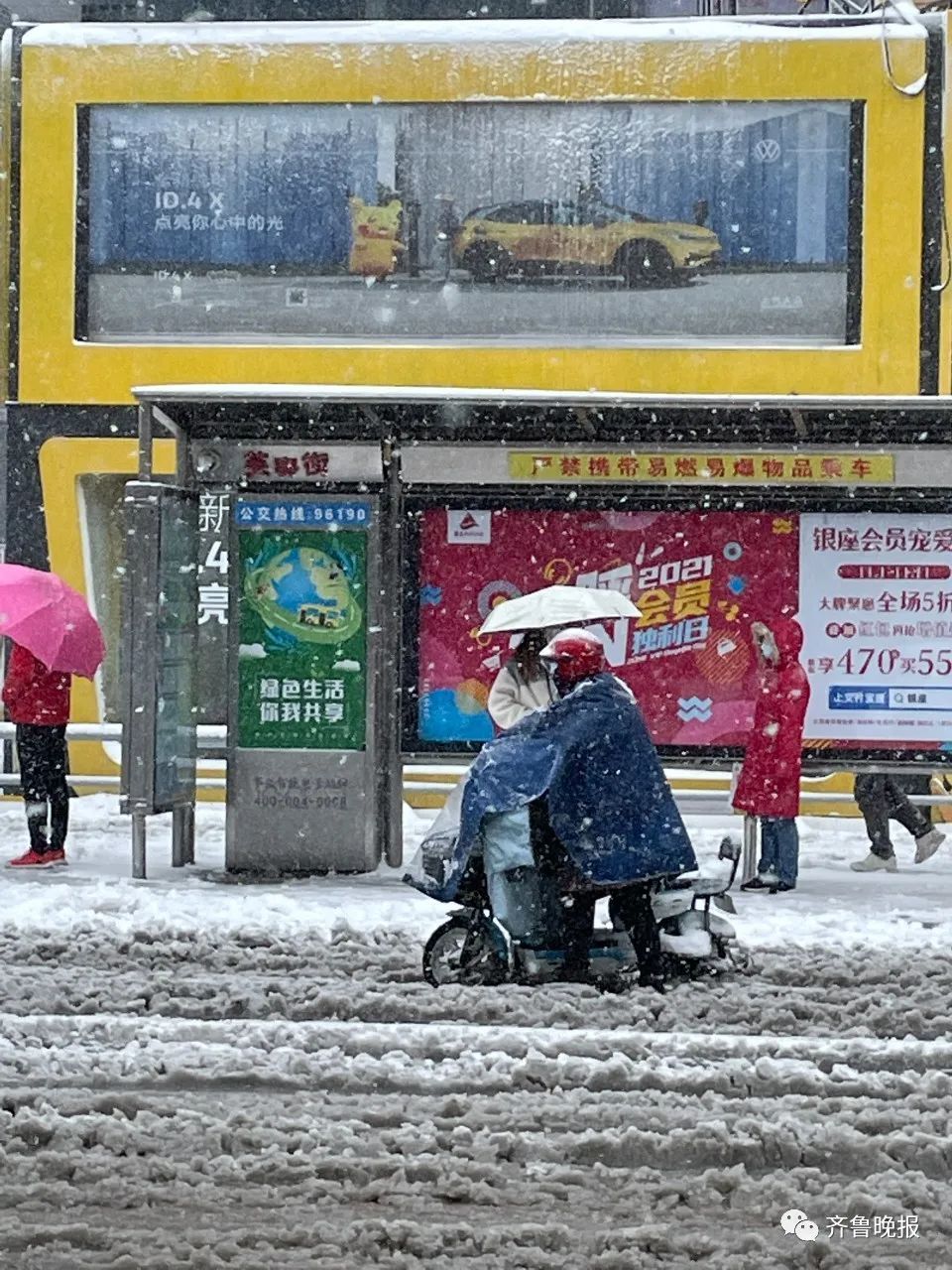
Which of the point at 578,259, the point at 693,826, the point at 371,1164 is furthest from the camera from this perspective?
the point at 578,259

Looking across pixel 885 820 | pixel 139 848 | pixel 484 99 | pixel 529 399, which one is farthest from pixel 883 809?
pixel 484 99

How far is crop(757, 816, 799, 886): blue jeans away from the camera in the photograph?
11.4 meters

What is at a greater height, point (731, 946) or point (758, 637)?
point (758, 637)

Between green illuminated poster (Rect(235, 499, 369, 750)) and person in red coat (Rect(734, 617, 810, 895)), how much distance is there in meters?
2.20

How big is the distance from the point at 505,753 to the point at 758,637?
4.07 metres

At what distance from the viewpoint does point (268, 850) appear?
454 inches

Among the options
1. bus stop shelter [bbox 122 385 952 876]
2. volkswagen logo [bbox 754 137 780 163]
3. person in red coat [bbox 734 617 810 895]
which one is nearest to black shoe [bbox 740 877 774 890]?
person in red coat [bbox 734 617 810 895]

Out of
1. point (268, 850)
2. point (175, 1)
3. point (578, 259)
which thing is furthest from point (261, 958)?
point (175, 1)

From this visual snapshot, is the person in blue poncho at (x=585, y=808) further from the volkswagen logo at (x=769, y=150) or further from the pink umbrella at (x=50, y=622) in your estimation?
the volkswagen logo at (x=769, y=150)

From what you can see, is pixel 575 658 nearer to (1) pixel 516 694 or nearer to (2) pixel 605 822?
(2) pixel 605 822

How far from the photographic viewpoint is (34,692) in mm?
11859

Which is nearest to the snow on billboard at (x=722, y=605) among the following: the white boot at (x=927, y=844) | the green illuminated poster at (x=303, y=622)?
the green illuminated poster at (x=303, y=622)

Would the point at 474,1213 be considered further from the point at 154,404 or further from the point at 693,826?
the point at 693,826

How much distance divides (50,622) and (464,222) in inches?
281
